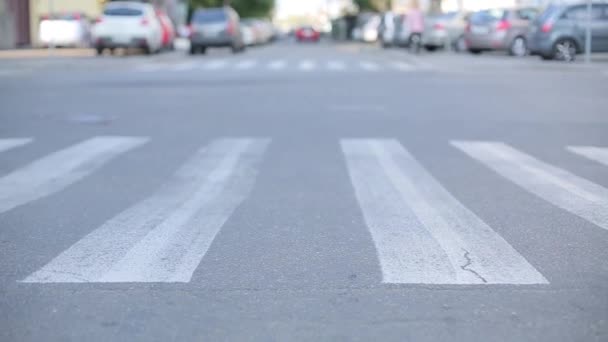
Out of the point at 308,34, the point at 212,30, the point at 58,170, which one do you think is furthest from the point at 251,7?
the point at 58,170

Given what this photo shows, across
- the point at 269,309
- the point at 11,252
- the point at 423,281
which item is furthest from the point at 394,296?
the point at 11,252

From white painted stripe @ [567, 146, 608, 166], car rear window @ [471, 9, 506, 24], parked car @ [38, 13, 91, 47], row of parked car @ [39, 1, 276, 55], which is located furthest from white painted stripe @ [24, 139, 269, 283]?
parked car @ [38, 13, 91, 47]

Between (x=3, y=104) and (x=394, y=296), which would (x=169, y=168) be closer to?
(x=394, y=296)

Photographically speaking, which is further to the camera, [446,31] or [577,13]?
[446,31]

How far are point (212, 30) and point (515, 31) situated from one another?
38.6 feet

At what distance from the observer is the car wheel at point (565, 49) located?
26906 mm

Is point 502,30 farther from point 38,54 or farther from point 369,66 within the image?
point 38,54

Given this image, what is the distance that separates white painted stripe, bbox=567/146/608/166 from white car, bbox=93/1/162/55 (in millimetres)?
24229

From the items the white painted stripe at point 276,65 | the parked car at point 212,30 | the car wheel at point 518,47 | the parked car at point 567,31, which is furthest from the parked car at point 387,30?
the parked car at point 567,31

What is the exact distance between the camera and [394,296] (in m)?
4.81

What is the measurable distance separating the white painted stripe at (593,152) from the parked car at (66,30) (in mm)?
28716

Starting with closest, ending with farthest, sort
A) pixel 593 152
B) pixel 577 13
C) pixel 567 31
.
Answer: pixel 593 152 → pixel 567 31 → pixel 577 13

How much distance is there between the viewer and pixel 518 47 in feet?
105

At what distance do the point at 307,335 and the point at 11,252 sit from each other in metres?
2.44
